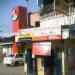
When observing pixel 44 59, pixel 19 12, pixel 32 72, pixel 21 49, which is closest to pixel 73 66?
pixel 44 59

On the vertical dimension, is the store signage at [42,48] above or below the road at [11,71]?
above

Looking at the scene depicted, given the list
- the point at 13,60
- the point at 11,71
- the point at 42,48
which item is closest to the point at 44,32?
the point at 42,48

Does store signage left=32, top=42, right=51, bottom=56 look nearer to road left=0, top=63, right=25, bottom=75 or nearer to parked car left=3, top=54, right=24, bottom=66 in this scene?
road left=0, top=63, right=25, bottom=75

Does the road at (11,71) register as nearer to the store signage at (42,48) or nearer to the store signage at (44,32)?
the store signage at (44,32)

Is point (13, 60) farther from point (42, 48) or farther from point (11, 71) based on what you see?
point (42, 48)

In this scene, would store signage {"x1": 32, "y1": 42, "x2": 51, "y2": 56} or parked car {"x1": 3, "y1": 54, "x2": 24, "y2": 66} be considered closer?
store signage {"x1": 32, "y1": 42, "x2": 51, "y2": 56}

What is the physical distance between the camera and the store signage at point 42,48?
21453 mm

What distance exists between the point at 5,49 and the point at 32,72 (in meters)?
31.7

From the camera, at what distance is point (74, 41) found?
69.6 ft

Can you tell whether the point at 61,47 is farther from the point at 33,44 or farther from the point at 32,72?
the point at 32,72

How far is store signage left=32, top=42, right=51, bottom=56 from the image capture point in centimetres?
2145

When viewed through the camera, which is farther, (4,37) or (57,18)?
(4,37)

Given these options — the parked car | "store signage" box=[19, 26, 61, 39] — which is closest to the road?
the parked car

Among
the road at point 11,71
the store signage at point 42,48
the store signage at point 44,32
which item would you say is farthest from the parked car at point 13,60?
the store signage at point 42,48
